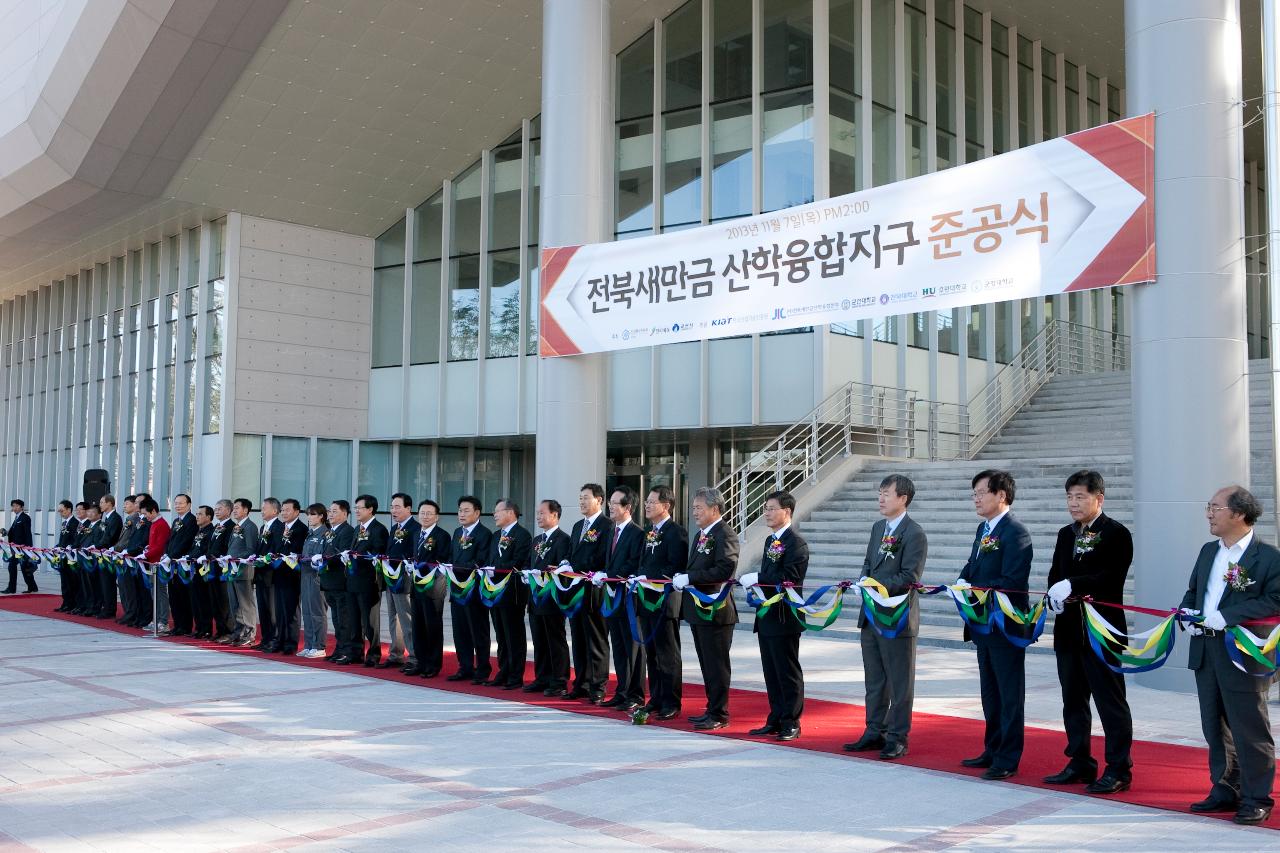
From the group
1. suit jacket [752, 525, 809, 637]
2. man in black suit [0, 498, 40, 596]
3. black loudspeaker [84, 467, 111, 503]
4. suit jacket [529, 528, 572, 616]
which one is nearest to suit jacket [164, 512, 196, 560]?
suit jacket [529, 528, 572, 616]

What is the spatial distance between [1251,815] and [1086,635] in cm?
128

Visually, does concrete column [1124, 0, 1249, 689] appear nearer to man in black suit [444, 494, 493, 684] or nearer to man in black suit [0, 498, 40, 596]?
man in black suit [444, 494, 493, 684]

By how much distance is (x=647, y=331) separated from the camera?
13.6m

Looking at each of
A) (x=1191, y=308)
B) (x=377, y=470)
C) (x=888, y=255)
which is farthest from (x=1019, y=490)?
(x=377, y=470)

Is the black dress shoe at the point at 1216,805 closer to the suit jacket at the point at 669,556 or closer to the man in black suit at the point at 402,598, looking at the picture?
the suit jacket at the point at 669,556

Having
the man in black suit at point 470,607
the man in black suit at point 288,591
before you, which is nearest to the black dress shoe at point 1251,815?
the man in black suit at point 470,607

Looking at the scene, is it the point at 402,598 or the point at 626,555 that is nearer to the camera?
the point at 626,555

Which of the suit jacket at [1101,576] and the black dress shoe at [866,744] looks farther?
the black dress shoe at [866,744]

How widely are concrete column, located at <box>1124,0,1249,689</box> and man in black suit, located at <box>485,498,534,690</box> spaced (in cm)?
549

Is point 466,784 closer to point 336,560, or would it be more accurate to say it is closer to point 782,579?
point 782,579

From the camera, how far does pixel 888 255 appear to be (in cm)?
1167

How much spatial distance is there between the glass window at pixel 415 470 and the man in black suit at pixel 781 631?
55.4 ft

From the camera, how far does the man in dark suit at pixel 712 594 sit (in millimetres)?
8617

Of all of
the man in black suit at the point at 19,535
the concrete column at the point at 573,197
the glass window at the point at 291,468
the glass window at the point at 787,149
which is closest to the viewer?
the concrete column at the point at 573,197
